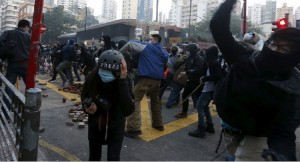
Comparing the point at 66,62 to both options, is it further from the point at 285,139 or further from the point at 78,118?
the point at 285,139

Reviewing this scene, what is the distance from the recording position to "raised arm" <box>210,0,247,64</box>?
2.27 m

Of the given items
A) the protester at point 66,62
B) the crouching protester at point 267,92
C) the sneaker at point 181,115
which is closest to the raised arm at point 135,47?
the sneaker at point 181,115

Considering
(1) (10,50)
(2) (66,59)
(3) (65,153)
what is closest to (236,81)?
(3) (65,153)

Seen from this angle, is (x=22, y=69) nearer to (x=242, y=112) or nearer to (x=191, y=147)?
(x=191, y=147)

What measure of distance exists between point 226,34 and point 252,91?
466mm

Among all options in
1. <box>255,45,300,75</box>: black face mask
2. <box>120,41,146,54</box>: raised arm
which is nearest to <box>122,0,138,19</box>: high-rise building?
<box>120,41,146,54</box>: raised arm

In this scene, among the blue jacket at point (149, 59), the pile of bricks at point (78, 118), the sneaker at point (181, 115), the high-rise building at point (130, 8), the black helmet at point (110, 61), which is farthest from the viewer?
the high-rise building at point (130, 8)

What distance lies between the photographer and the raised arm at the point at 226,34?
227 cm

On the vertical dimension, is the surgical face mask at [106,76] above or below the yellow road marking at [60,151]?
above

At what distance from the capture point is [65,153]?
4625 mm

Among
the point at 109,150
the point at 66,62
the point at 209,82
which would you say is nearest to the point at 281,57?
the point at 109,150

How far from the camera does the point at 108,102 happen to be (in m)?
3.10

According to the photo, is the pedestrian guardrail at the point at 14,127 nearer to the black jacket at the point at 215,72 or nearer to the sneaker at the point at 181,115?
the black jacket at the point at 215,72

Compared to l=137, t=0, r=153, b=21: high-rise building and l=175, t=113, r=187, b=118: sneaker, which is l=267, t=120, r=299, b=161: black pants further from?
l=137, t=0, r=153, b=21: high-rise building
